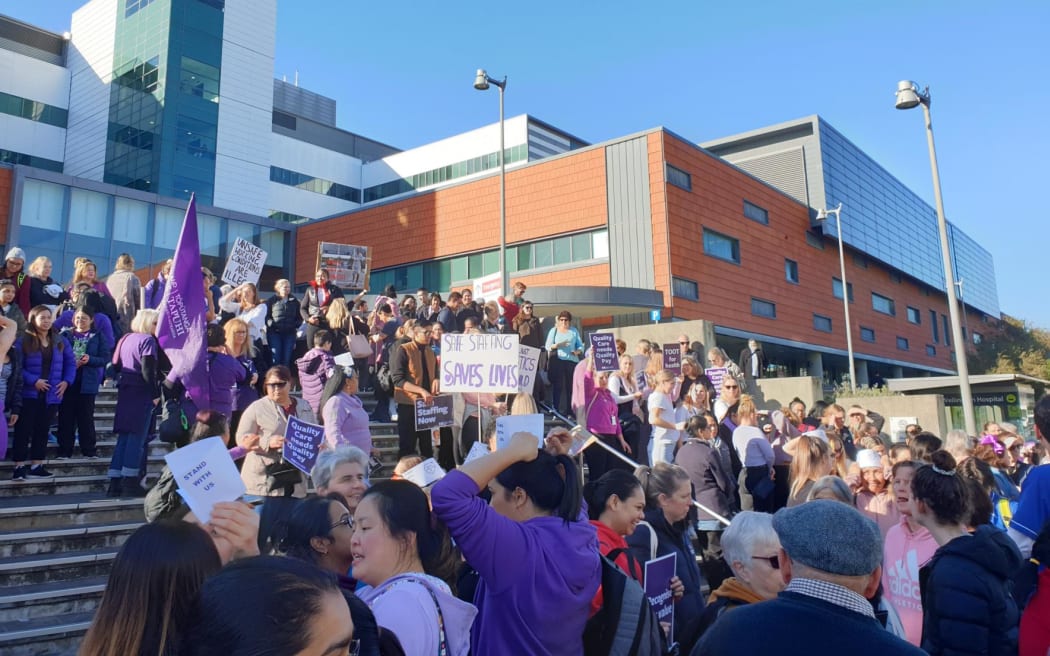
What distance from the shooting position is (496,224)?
3297 cm

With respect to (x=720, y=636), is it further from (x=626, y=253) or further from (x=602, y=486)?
(x=626, y=253)

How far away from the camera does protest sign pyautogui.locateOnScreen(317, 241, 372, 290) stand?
19938 mm

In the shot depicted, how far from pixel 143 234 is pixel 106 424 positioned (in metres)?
24.8

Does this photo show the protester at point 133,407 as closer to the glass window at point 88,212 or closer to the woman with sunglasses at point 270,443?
the woman with sunglasses at point 270,443

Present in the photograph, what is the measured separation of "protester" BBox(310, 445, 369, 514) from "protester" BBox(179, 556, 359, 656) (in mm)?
2688

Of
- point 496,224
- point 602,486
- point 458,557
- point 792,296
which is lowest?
point 458,557

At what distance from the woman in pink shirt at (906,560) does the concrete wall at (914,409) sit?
596 inches

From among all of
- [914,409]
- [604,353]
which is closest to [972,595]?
[604,353]

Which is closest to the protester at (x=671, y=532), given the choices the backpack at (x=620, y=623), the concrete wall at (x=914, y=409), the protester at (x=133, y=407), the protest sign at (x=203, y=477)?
the backpack at (x=620, y=623)

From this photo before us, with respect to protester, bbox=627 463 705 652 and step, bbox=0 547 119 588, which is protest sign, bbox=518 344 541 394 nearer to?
protester, bbox=627 463 705 652

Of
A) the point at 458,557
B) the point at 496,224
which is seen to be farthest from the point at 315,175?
the point at 458,557

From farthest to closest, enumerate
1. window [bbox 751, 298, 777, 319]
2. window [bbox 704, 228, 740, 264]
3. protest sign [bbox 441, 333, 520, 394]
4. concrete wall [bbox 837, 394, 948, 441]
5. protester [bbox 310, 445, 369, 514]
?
window [bbox 751, 298, 777, 319] → window [bbox 704, 228, 740, 264] → concrete wall [bbox 837, 394, 948, 441] → protest sign [bbox 441, 333, 520, 394] → protester [bbox 310, 445, 369, 514]

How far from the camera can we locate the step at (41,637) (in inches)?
194

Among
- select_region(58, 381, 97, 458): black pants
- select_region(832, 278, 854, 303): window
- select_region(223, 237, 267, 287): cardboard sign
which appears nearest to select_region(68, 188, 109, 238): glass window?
select_region(223, 237, 267, 287): cardboard sign
